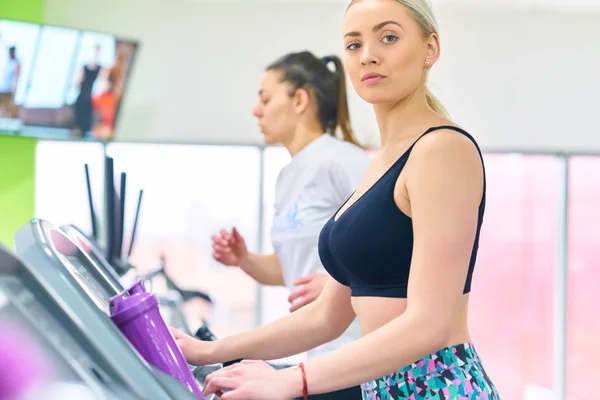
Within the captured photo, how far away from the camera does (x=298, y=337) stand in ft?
4.35

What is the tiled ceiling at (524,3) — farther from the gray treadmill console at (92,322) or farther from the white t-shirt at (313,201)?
the gray treadmill console at (92,322)

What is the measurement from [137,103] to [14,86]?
96 cm

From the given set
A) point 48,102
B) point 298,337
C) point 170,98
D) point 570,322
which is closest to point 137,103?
point 170,98

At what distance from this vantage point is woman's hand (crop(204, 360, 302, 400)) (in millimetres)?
944

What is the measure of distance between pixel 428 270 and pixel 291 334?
0.38 metres

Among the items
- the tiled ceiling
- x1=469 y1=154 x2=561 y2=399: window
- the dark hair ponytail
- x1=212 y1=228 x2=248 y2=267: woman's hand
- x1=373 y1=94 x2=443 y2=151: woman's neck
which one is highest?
Result: the tiled ceiling

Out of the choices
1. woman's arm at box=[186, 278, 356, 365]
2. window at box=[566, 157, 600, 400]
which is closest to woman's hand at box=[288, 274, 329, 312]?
woman's arm at box=[186, 278, 356, 365]

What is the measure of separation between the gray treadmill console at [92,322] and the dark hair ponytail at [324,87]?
1679 millimetres

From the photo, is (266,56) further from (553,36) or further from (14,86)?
(553,36)

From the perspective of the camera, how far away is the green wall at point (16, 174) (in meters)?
5.12

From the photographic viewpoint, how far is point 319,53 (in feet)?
19.1

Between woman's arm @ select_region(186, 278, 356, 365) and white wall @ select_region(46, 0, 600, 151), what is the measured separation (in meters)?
4.41

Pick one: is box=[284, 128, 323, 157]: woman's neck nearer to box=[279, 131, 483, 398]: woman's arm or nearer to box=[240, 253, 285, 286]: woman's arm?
box=[240, 253, 285, 286]: woman's arm

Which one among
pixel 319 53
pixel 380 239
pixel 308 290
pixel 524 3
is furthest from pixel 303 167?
pixel 524 3
